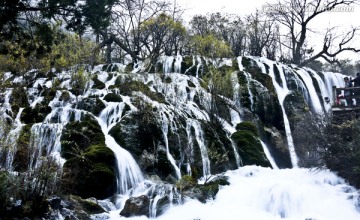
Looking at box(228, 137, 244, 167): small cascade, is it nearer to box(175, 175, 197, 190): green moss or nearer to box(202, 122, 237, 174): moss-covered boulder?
box(202, 122, 237, 174): moss-covered boulder

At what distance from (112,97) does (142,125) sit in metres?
2.72

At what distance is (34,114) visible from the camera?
47.6 feet

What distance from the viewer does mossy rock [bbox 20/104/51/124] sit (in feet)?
46.8

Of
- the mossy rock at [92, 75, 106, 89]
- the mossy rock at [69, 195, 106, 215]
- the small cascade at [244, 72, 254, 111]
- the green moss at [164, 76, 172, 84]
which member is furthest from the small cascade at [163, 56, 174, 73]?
the mossy rock at [69, 195, 106, 215]

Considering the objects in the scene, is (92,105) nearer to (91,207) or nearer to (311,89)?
(91,207)

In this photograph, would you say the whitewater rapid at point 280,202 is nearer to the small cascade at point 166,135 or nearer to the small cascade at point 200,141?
the small cascade at point 200,141

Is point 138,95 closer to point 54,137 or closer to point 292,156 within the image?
point 54,137

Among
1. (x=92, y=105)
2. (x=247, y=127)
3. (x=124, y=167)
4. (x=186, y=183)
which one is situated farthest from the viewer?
(x=247, y=127)

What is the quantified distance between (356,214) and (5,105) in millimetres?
12665

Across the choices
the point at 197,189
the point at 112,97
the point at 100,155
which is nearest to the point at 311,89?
the point at 112,97

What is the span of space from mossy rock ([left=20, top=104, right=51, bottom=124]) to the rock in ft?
19.4

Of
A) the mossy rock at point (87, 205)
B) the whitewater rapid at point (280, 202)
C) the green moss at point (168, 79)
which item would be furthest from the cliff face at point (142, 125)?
the whitewater rapid at point (280, 202)

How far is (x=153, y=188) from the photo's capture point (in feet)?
36.9

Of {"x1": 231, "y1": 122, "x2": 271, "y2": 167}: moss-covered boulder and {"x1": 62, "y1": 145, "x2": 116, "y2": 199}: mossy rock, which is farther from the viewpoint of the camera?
{"x1": 231, "y1": 122, "x2": 271, "y2": 167}: moss-covered boulder
